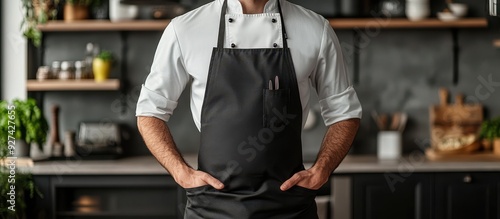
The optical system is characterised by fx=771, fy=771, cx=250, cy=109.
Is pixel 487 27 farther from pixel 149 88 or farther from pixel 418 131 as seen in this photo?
pixel 149 88

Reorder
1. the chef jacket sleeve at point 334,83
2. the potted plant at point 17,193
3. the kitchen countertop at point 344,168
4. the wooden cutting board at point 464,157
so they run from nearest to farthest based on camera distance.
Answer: the chef jacket sleeve at point 334,83, the potted plant at point 17,193, the kitchen countertop at point 344,168, the wooden cutting board at point 464,157

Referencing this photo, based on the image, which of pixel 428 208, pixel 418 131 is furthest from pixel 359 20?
pixel 428 208

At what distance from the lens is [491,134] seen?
194 inches

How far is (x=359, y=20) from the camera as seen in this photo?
496 cm

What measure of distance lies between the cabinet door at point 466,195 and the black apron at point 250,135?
87.1 inches

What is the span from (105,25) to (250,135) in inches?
107

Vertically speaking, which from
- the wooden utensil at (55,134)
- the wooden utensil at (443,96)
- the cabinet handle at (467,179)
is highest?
the wooden utensil at (443,96)

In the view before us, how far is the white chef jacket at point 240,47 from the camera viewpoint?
2.54 metres

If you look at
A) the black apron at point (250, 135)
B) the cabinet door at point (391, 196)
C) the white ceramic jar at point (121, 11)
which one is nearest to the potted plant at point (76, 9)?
the white ceramic jar at point (121, 11)

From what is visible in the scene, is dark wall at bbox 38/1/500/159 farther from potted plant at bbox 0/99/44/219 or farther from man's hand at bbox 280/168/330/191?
man's hand at bbox 280/168/330/191

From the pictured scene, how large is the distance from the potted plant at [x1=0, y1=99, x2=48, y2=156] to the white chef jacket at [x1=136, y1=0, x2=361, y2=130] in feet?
6.73

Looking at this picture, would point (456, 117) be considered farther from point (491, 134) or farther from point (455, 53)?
point (455, 53)

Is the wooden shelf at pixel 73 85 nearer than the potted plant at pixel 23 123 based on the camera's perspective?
No

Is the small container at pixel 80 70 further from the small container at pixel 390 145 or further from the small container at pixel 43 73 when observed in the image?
the small container at pixel 390 145
